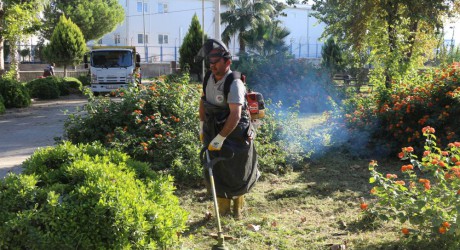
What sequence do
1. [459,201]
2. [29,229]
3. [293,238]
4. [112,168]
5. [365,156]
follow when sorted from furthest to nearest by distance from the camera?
1. [365,156]
2. [293,238]
3. [112,168]
4. [459,201]
5. [29,229]

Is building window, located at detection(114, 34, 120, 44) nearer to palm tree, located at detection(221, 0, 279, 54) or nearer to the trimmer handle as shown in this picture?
palm tree, located at detection(221, 0, 279, 54)

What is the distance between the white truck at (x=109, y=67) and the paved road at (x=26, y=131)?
221 cm

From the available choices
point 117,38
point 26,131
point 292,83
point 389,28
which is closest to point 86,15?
point 117,38

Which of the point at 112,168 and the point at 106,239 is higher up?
the point at 112,168

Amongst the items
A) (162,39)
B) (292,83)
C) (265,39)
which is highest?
(162,39)

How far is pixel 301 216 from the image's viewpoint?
4.64 meters

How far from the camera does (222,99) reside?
4.09 meters

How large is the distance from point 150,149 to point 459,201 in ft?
11.7

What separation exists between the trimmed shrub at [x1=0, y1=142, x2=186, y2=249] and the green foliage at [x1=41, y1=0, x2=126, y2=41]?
3260 cm

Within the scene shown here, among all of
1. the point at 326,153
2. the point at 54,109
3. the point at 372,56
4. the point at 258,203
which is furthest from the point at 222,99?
the point at 54,109

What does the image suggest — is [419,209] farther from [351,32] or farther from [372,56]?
[351,32]

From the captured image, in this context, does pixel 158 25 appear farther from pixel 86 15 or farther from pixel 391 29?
pixel 391 29

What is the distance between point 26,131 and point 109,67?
32.2ft

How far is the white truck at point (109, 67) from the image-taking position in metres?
20.4
